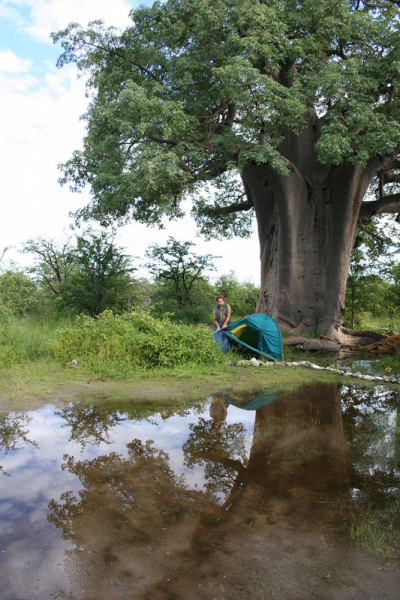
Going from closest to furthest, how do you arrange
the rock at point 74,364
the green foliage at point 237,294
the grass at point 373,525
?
the grass at point 373,525 < the rock at point 74,364 < the green foliage at point 237,294

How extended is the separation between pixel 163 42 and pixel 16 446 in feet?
34.9

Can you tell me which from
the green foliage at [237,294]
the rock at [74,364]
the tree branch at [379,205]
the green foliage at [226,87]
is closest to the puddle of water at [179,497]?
the rock at [74,364]

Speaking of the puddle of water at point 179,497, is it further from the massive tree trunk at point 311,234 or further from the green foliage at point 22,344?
the massive tree trunk at point 311,234

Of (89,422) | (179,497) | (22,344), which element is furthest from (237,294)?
(179,497)

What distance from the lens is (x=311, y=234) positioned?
1268 cm

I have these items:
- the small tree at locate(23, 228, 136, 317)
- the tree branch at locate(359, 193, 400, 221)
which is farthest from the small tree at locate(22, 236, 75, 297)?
the tree branch at locate(359, 193, 400, 221)

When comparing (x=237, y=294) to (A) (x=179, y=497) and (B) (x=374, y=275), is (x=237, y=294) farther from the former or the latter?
(A) (x=179, y=497)

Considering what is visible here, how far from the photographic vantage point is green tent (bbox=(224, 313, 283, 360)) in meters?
9.46

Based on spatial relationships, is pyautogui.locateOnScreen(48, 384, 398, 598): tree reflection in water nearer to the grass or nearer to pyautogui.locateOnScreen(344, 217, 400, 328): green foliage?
the grass

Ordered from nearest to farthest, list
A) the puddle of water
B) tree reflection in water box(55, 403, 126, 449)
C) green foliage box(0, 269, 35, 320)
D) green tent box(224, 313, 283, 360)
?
the puddle of water < tree reflection in water box(55, 403, 126, 449) < green tent box(224, 313, 283, 360) < green foliage box(0, 269, 35, 320)

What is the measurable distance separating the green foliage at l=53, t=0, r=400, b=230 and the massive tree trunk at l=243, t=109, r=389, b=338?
1343mm

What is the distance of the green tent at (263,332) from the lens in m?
9.46

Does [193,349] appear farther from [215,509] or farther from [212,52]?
[212,52]

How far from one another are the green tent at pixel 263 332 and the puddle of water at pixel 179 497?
13.6ft
